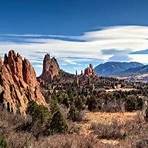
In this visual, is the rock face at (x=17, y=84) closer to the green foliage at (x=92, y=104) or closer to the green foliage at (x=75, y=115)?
the green foliage at (x=75, y=115)

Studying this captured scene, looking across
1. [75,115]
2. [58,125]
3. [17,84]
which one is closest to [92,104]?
[17,84]

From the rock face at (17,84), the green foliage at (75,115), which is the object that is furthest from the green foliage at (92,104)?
the green foliage at (75,115)

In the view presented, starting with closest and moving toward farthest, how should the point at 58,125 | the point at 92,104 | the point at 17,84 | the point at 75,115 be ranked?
the point at 58,125 < the point at 75,115 < the point at 17,84 < the point at 92,104

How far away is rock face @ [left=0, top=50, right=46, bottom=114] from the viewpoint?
68.0 meters

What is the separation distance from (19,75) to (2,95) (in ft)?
52.6

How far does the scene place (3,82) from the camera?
7088 cm

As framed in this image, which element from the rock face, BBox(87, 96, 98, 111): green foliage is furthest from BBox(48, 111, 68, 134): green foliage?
BBox(87, 96, 98, 111): green foliage

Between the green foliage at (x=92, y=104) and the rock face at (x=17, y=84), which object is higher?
the rock face at (x=17, y=84)

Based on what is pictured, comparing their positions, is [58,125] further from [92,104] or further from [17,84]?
[92,104]

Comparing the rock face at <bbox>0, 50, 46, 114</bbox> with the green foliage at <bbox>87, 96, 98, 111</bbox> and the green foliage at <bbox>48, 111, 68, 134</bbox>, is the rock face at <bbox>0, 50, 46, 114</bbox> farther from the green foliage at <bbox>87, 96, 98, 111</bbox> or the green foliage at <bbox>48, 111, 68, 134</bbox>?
the green foliage at <bbox>48, 111, 68, 134</bbox>

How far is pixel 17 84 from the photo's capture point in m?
78.9

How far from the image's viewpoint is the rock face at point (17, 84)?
68.0m

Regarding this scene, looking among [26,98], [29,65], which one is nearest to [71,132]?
[26,98]

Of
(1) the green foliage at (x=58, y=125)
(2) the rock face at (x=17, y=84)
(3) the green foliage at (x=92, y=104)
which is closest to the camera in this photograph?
(1) the green foliage at (x=58, y=125)
